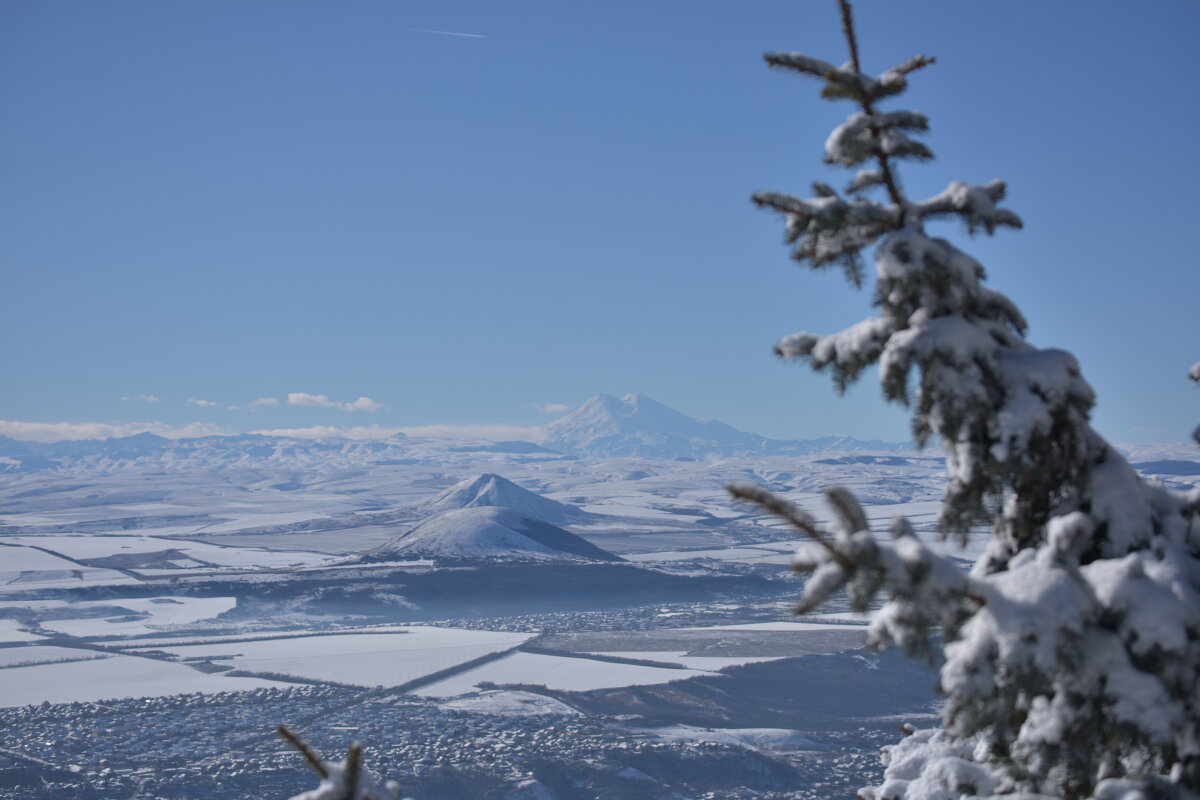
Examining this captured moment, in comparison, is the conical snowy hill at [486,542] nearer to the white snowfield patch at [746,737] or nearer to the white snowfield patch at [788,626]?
the white snowfield patch at [788,626]

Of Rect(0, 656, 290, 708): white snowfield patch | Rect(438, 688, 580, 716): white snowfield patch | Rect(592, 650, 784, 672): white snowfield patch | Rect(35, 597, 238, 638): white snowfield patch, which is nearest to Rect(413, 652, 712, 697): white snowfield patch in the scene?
Rect(438, 688, 580, 716): white snowfield patch

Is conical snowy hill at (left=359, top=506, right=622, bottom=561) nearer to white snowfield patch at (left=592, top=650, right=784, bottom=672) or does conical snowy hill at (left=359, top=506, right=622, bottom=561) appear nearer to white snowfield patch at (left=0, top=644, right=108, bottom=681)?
white snowfield patch at (left=0, top=644, right=108, bottom=681)

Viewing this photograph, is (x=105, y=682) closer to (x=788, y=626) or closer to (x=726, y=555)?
(x=788, y=626)

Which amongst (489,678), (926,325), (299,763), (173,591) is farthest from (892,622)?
(173,591)

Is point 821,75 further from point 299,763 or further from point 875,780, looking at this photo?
point 299,763

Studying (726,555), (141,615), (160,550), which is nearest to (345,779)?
(141,615)
